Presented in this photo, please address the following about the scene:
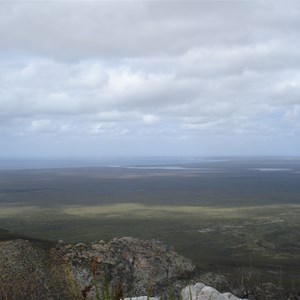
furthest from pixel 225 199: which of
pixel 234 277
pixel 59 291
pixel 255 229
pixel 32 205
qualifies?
pixel 59 291

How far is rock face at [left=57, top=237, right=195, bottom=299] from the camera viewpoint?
3503 centimetres

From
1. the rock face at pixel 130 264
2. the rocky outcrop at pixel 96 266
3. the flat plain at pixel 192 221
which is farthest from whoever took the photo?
the flat plain at pixel 192 221

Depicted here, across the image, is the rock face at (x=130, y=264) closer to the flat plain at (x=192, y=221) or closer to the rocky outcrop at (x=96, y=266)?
the rocky outcrop at (x=96, y=266)

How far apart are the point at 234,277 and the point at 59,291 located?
2332 centimetres

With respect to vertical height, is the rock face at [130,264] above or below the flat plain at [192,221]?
above

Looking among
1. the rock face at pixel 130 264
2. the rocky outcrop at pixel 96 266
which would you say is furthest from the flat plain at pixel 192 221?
the rocky outcrop at pixel 96 266

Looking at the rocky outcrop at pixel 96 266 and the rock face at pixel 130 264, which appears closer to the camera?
the rocky outcrop at pixel 96 266

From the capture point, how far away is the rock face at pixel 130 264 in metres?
35.0

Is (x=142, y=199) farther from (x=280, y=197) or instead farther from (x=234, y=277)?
(x=234, y=277)

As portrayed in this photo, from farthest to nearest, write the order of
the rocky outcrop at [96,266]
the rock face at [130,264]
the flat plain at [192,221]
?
the flat plain at [192,221] < the rock face at [130,264] < the rocky outcrop at [96,266]

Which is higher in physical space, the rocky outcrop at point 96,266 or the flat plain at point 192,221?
the rocky outcrop at point 96,266

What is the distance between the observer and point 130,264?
36969 mm

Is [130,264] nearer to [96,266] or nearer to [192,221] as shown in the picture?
[96,266]

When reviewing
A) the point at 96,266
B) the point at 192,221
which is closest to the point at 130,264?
the point at 96,266
